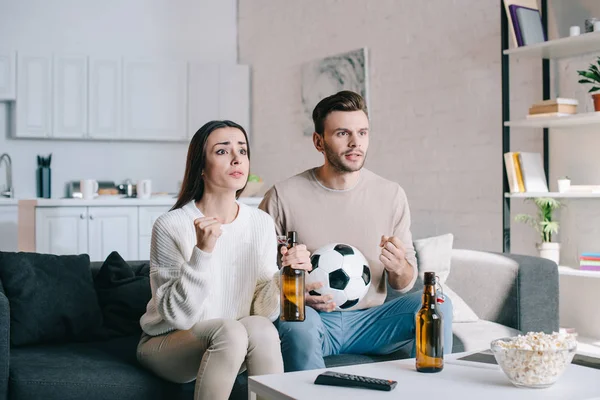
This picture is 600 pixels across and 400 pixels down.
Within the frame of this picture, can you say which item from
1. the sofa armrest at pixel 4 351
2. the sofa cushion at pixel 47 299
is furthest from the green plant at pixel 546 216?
the sofa armrest at pixel 4 351

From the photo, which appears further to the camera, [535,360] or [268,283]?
[268,283]

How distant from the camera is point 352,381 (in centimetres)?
166

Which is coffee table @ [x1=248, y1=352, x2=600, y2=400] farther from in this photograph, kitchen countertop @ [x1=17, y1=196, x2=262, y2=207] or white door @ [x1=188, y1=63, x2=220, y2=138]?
white door @ [x1=188, y1=63, x2=220, y2=138]

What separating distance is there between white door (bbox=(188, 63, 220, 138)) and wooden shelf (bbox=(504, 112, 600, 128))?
10.5 ft

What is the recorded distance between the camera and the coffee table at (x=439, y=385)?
1591mm

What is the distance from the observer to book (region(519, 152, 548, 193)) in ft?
12.0

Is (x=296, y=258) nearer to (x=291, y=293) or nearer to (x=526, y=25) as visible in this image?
(x=291, y=293)

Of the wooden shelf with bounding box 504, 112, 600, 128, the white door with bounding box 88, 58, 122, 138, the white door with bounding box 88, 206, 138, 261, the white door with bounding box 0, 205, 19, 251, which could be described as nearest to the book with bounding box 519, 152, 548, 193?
the wooden shelf with bounding box 504, 112, 600, 128

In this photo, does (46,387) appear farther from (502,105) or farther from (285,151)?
Result: (285,151)

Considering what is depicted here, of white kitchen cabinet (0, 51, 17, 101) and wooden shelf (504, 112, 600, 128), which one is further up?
white kitchen cabinet (0, 51, 17, 101)

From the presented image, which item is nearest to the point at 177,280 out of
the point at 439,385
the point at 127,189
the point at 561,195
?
the point at 439,385

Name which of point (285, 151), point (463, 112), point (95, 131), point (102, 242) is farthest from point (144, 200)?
point (463, 112)

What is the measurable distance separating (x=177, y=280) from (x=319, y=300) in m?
0.50

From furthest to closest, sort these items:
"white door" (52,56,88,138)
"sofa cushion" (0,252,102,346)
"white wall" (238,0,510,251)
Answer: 1. "white door" (52,56,88,138)
2. "white wall" (238,0,510,251)
3. "sofa cushion" (0,252,102,346)
